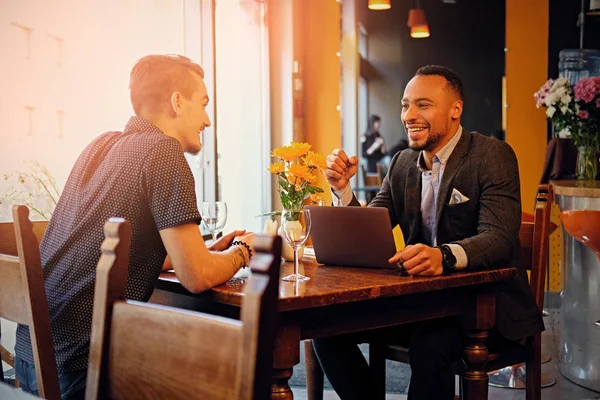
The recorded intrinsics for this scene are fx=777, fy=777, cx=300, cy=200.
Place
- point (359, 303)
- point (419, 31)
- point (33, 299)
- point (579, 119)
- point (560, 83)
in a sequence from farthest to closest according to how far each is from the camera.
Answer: point (419, 31) < point (560, 83) < point (579, 119) < point (359, 303) < point (33, 299)

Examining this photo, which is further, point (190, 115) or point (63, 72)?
point (63, 72)

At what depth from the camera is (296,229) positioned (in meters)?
2.15

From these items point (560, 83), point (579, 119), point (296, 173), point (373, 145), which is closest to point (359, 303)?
point (296, 173)

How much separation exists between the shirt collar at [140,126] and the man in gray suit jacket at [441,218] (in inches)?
29.4

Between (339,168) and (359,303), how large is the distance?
0.76 meters

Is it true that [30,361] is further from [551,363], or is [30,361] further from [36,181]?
[551,363]

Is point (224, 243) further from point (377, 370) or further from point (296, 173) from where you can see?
point (377, 370)

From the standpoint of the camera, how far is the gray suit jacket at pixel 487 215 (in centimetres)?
237

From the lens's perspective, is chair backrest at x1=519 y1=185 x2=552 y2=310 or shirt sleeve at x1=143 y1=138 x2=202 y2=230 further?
chair backrest at x1=519 y1=185 x2=552 y2=310

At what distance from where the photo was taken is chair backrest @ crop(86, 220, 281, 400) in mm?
977

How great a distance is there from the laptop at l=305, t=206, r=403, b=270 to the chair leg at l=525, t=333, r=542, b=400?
0.72 m

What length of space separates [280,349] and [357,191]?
548cm

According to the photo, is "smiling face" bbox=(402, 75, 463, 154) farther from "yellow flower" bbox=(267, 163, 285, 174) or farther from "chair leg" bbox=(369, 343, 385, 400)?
"chair leg" bbox=(369, 343, 385, 400)

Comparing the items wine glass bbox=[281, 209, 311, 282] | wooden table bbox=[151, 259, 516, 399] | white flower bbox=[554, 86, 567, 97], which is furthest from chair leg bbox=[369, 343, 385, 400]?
white flower bbox=[554, 86, 567, 97]
